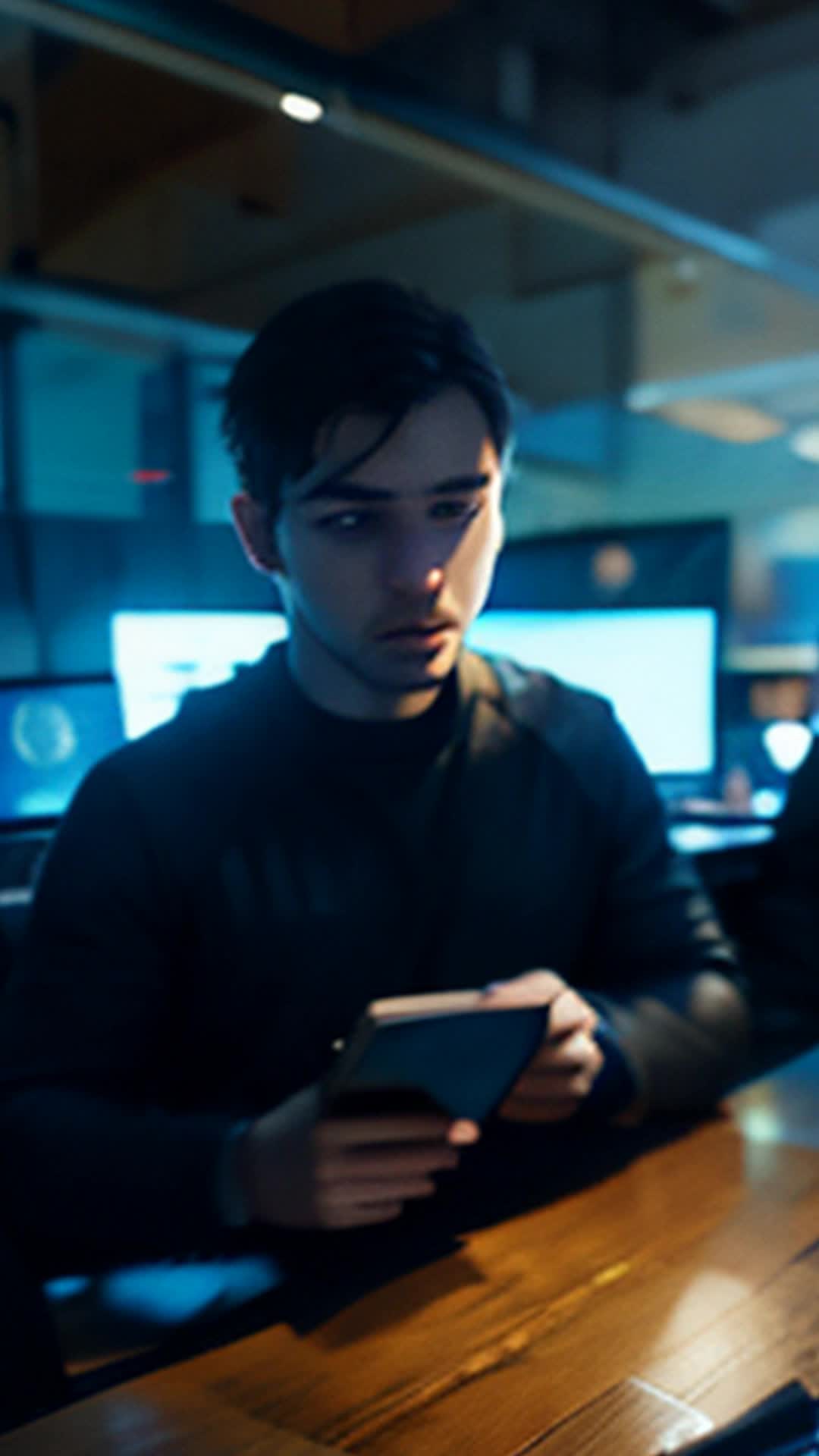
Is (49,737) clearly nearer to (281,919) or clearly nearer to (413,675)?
(281,919)

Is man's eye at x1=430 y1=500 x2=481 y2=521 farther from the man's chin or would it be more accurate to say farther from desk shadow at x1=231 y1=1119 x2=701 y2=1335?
desk shadow at x1=231 y1=1119 x2=701 y2=1335

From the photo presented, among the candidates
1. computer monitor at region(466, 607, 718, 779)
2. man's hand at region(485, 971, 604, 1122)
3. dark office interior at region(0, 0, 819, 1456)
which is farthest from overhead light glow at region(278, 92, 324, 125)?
computer monitor at region(466, 607, 718, 779)

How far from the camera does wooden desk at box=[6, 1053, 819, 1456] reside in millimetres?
637

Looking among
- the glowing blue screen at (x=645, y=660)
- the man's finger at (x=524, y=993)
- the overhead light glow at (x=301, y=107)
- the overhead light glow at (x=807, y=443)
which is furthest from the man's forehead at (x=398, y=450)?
the overhead light glow at (x=807, y=443)

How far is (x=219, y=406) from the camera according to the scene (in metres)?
1.13

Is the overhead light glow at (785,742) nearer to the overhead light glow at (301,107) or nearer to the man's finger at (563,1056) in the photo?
the overhead light glow at (301,107)

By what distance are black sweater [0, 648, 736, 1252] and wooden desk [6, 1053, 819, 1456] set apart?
0.16 meters

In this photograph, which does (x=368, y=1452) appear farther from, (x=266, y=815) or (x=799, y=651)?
(x=799, y=651)

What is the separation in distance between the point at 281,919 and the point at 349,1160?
250 mm

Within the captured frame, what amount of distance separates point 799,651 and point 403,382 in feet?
9.38

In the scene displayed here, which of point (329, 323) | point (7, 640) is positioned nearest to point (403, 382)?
point (329, 323)

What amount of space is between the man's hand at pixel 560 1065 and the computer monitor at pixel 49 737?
1060 millimetres

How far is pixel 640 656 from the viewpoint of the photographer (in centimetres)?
268

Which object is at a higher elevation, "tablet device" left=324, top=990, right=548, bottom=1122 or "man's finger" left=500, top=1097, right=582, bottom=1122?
"tablet device" left=324, top=990, right=548, bottom=1122
